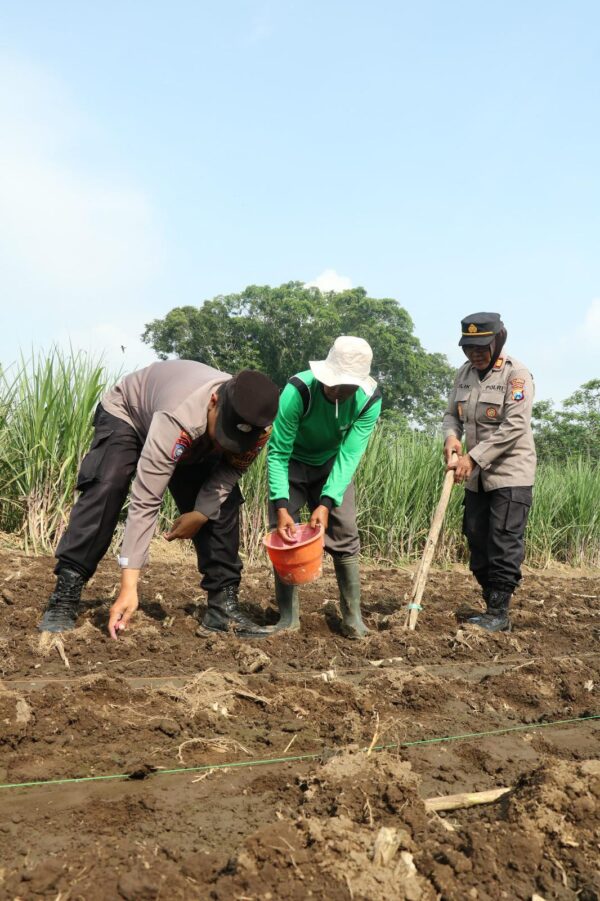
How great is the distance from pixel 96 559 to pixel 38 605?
0.75 m

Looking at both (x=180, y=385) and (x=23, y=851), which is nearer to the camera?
(x=23, y=851)

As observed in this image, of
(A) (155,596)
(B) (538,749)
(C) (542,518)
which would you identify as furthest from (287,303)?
(B) (538,749)

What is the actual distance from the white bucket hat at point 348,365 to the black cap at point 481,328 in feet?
2.95

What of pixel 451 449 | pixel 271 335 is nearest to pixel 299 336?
pixel 271 335

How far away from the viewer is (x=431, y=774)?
2.24 meters

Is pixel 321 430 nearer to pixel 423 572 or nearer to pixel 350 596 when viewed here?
pixel 350 596

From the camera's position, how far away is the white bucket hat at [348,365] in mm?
3379

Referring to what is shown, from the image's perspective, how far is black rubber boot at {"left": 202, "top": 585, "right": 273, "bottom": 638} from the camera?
12.2ft

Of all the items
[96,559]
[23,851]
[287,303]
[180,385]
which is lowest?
[23,851]

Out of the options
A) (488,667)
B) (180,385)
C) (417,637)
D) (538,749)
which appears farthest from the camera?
(417,637)

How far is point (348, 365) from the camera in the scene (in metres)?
3.40

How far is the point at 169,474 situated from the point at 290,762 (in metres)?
1.24

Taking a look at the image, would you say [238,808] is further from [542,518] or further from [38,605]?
[542,518]

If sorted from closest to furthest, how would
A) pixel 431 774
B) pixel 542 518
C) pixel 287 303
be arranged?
pixel 431 774, pixel 542 518, pixel 287 303
